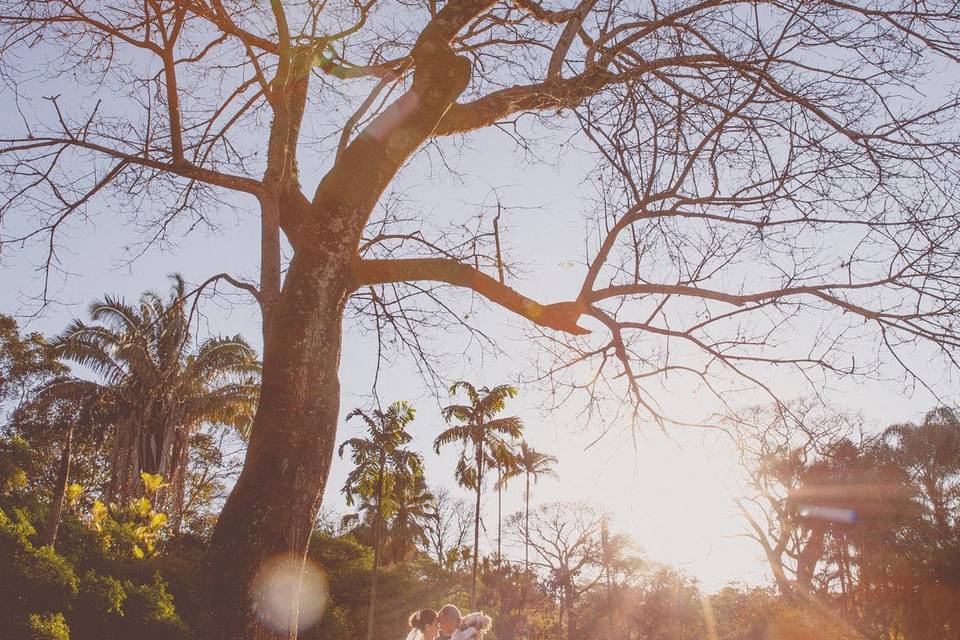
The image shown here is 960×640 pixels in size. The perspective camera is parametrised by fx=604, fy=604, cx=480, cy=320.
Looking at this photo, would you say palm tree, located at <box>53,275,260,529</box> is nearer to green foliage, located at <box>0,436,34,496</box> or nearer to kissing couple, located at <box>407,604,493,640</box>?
green foliage, located at <box>0,436,34,496</box>

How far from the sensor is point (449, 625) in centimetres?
800

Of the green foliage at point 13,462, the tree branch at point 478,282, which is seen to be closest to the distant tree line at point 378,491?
the green foliage at point 13,462

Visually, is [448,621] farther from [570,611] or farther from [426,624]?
[570,611]

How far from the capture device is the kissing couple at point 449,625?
25.5 feet

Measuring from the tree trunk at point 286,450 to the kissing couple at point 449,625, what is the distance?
19.3 ft

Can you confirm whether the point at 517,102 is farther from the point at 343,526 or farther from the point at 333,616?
the point at 343,526

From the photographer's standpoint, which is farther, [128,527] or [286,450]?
[128,527]

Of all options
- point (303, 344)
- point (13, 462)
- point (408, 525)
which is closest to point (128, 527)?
point (13, 462)

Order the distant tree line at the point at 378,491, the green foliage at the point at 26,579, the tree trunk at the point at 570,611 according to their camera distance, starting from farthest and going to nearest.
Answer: the tree trunk at the point at 570,611 < the distant tree line at the point at 378,491 < the green foliage at the point at 26,579

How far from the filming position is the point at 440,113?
3447 mm

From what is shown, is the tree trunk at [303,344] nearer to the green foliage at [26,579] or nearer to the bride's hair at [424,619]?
the green foliage at [26,579]

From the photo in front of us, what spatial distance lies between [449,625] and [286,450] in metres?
6.40

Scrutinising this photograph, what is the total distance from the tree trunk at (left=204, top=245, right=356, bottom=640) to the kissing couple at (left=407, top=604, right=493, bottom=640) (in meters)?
5.87

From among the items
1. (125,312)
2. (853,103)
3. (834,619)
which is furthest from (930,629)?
(125,312)
